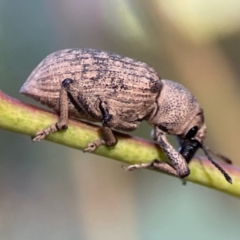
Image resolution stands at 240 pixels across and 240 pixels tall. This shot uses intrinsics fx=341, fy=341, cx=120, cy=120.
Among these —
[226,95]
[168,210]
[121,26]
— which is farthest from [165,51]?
[168,210]

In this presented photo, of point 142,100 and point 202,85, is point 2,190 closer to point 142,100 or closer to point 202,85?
point 142,100

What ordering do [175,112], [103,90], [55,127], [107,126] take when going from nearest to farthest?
[55,127] → [107,126] → [103,90] → [175,112]

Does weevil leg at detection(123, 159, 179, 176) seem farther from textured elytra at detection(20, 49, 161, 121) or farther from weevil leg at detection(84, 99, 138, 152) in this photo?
textured elytra at detection(20, 49, 161, 121)

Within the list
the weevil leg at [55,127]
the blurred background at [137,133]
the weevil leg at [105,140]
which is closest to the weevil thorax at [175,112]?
the weevil leg at [105,140]

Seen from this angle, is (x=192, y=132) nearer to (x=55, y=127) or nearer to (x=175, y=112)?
(x=175, y=112)

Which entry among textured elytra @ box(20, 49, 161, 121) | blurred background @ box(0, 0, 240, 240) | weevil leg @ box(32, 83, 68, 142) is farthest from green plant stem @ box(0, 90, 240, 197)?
blurred background @ box(0, 0, 240, 240)

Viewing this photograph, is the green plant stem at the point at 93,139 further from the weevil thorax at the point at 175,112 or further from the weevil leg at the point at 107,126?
the weevil thorax at the point at 175,112

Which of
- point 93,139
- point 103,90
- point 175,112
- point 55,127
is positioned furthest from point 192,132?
point 55,127
